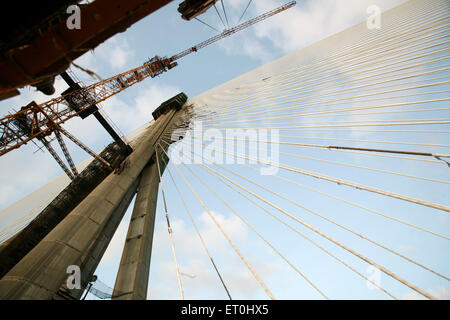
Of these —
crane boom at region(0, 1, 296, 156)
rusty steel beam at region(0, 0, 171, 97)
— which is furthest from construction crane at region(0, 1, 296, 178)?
rusty steel beam at region(0, 0, 171, 97)

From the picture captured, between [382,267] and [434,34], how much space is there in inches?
279

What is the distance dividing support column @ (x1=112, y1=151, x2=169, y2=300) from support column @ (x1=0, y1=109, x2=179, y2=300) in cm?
163

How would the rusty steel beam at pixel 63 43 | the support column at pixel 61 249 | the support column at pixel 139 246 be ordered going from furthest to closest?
the support column at pixel 139 246 < the support column at pixel 61 249 < the rusty steel beam at pixel 63 43

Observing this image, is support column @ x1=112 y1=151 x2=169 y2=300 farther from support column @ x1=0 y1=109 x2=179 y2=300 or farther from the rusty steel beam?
the rusty steel beam

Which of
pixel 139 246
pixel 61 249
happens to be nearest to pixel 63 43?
pixel 61 249

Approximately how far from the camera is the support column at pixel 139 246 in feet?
24.9

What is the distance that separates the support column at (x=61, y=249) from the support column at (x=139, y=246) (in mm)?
1630

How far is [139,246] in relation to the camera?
9.02 m

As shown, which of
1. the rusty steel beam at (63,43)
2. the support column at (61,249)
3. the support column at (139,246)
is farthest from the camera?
the support column at (139,246)

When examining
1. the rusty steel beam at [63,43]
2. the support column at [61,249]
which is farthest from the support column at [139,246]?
the rusty steel beam at [63,43]

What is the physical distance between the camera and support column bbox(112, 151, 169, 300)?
7605 mm

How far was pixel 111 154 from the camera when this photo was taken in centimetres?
1307

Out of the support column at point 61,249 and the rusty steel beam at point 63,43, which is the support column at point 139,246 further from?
the rusty steel beam at point 63,43

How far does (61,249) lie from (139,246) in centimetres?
314
